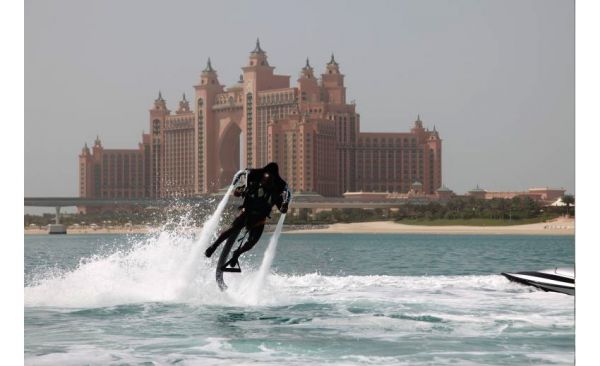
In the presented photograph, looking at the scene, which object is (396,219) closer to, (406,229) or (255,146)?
(406,229)

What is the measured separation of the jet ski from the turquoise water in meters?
0.15

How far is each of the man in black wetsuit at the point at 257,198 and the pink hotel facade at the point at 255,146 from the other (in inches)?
349

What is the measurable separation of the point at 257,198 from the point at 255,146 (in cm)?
1814

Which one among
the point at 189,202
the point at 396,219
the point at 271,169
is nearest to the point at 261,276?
the point at 271,169

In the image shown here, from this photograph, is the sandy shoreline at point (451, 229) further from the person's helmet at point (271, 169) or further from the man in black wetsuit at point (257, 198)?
the person's helmet at point (271, 169)

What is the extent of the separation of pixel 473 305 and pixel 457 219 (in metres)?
29.7

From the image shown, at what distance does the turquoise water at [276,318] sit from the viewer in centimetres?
958

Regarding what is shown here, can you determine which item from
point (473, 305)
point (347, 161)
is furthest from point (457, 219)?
point (473, 305)

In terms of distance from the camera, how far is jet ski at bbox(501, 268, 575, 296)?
13641mm

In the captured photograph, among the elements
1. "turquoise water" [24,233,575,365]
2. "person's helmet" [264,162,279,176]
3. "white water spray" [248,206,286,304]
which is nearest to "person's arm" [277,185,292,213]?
"person's helmet" [264,162,279,176]

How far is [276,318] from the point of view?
1147 centimetres

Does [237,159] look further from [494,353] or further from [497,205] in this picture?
[494,353]

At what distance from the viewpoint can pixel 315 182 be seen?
1481 inches

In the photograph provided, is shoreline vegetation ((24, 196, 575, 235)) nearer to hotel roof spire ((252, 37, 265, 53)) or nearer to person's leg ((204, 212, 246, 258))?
hotel roof spire ((252, 37, 265, 53))
